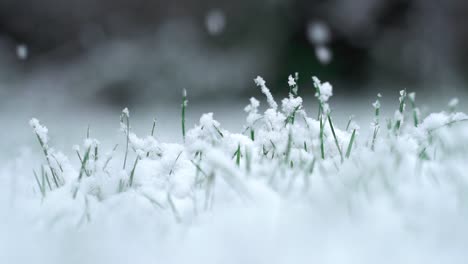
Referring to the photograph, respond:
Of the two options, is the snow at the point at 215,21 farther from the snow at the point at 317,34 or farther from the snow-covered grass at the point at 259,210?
the snow-covered grass at the point at 259,210

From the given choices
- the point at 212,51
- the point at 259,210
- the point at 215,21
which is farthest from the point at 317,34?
the point at 259,210

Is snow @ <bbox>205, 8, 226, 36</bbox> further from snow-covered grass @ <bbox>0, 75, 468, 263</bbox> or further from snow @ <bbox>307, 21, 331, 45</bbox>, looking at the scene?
snow-covered grass @ <bbox>0, 75, 468, 263</bbox>

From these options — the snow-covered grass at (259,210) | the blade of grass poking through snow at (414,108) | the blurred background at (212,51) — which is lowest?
the snow-covered grass at (259,210)

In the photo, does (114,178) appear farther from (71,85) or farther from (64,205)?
(71,85)

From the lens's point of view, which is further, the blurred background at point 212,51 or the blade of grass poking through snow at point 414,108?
the blurred background at point 212,51

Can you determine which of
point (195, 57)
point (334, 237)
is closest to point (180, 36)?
point (195, 57)

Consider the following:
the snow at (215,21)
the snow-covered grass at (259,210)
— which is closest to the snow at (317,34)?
the snow at (215,21)
